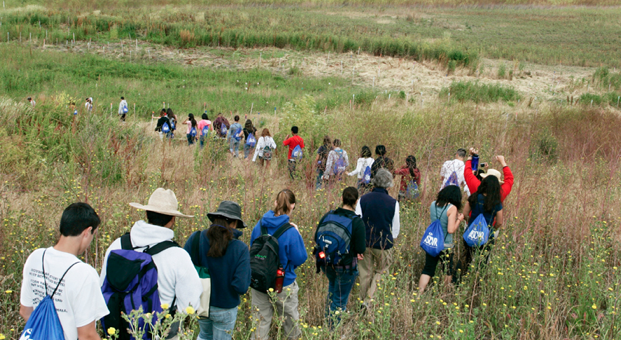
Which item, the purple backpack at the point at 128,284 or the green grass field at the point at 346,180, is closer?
the purple backpack at the point at 128,284

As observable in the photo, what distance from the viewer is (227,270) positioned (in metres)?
3.39

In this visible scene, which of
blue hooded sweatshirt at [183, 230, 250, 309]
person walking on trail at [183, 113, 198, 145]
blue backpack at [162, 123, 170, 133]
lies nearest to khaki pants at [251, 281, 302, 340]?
blue hooded sweatshirt at [183, 230, 250, 309]

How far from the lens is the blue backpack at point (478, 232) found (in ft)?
16.2

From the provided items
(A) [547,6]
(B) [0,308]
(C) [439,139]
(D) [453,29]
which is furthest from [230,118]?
(A) [547,6]

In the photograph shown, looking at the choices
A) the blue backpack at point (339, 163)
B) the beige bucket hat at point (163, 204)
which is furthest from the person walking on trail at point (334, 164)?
the beige bucket hat at point (163, 204)

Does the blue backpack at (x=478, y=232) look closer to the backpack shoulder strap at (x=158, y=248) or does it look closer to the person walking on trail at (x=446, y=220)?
the person walking on trail at (x=446, y=220)

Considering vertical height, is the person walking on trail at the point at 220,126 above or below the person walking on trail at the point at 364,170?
below

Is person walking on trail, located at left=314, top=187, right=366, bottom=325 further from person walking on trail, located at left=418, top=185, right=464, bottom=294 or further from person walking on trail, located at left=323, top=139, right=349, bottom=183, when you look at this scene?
person walking on trail, located at left=323, top=139, right=349, bottom=183

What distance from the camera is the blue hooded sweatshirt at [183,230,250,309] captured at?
337cm

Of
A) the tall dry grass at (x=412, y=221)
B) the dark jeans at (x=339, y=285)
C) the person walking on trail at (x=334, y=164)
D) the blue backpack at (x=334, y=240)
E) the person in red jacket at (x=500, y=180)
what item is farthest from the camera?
the person walking on trail at (x=334, y=164)

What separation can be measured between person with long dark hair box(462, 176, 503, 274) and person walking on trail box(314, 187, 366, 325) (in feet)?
4.83

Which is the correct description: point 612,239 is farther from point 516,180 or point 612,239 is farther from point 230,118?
point 230,118

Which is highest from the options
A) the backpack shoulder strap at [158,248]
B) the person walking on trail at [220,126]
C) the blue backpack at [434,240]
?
the backpack shoulder strap at [158,248]

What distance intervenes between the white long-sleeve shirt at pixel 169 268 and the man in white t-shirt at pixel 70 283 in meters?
0.33
